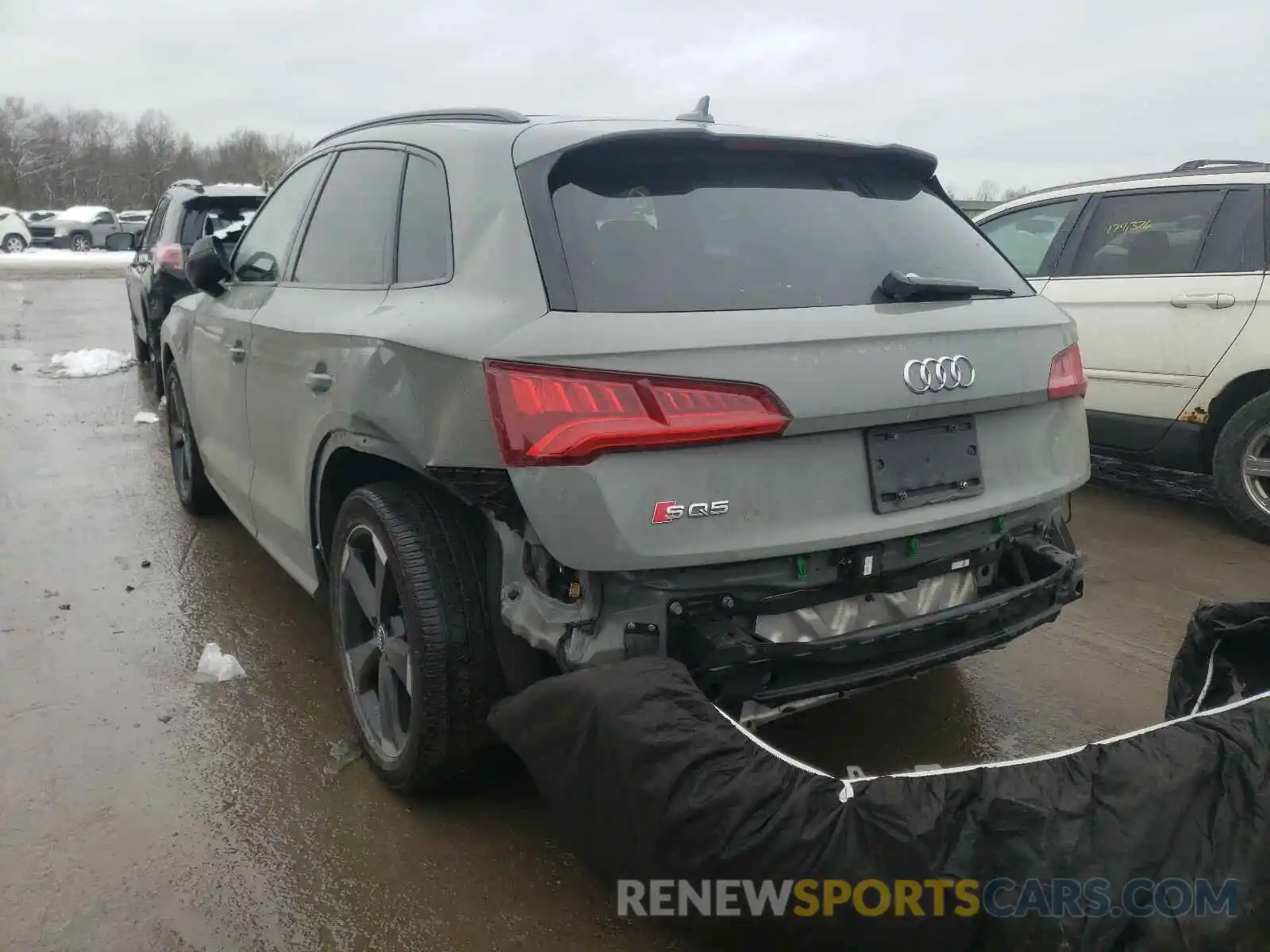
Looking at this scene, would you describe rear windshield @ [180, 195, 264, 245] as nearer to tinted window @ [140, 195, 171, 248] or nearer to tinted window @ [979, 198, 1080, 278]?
tinted window @ [140, 195, 171, 248]

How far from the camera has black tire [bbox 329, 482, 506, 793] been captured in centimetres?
247

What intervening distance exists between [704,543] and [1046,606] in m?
1.13

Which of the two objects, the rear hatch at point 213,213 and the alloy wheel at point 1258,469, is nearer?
the alloy wheel at point 1258,469

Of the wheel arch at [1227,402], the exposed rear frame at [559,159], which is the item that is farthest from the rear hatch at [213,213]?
the wheel arch at [1227,402]

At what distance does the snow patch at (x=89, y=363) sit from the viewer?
1018 cm

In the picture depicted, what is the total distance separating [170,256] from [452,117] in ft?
19.8

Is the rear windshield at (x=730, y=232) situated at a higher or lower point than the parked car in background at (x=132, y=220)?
higher

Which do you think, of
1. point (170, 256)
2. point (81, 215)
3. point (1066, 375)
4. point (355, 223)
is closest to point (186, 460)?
point (355, 223)

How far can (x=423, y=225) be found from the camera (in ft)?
9.16

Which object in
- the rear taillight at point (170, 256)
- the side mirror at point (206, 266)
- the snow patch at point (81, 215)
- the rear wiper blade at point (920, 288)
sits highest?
the rear wiper blade at point (920, 288)

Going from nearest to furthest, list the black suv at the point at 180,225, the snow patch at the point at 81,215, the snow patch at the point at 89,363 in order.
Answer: the black suv at the point at 180,225 → the snow patch at the point at 89,363 → the snow patch at the point at 81,215

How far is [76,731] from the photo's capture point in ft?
10.4

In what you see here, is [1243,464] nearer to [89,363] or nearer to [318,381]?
[318,381]

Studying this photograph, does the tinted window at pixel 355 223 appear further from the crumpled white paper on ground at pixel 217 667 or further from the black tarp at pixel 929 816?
the black tarp at pixel 929 816
